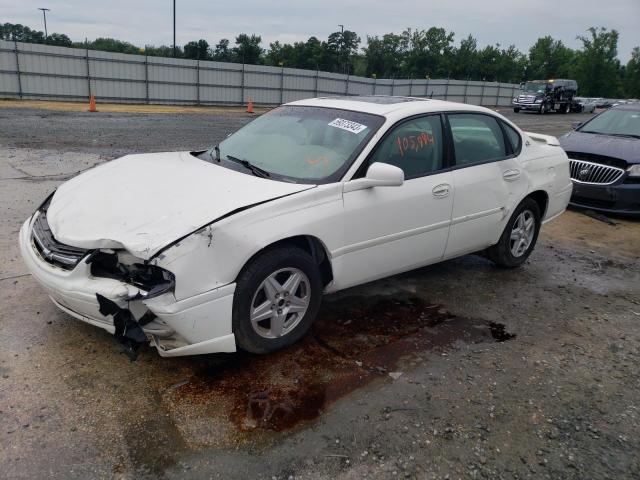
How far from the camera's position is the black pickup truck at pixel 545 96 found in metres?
34.3

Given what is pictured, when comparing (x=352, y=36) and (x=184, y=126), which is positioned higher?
(x=352, y=36)

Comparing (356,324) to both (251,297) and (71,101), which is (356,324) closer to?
(251,297)

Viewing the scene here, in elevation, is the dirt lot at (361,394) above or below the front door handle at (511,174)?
below

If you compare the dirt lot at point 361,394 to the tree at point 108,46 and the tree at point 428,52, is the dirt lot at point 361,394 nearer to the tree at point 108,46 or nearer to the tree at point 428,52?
the tree at point 428,52

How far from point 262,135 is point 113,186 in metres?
1.30

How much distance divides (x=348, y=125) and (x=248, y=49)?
214ft

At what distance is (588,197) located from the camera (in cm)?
806

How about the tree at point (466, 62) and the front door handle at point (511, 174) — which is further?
the tree at point (466, 62)

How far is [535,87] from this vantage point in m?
34.8

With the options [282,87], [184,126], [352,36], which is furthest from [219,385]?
[352,36]

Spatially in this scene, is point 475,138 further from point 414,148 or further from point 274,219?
point 274,219

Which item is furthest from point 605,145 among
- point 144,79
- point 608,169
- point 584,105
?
point 584,105

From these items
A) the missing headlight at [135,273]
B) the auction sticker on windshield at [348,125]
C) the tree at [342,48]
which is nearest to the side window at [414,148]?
the auction sticker on windshield at [348,125]

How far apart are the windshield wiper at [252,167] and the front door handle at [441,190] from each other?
1356 mm
